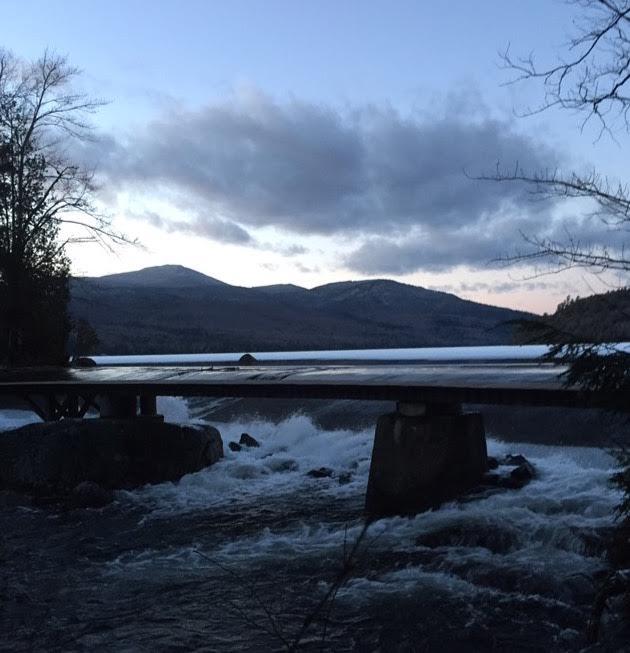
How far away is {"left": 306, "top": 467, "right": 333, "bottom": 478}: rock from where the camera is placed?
16.0 meters

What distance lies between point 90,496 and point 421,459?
6373mm

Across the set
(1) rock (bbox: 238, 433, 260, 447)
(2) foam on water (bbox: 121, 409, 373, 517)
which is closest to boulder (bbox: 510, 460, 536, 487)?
(2) foam on water (bbox: 121, 409, 373, 517)

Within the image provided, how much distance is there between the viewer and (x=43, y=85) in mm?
29750

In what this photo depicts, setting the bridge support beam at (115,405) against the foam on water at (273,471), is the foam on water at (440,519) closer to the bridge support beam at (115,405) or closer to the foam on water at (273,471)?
the foam on water at (273,471)

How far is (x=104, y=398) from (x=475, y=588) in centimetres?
1162

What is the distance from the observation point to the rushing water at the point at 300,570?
7164 millimetres

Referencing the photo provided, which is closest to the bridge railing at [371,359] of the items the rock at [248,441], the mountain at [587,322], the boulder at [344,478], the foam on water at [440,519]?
the mountain at [587,322]

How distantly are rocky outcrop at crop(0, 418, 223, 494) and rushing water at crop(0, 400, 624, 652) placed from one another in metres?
1.05

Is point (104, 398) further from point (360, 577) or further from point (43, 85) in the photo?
point (43, 85)

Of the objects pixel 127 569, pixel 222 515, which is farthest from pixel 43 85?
pixel 127 569

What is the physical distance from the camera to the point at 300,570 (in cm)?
936

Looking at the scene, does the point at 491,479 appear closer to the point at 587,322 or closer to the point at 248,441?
the point at 587,322

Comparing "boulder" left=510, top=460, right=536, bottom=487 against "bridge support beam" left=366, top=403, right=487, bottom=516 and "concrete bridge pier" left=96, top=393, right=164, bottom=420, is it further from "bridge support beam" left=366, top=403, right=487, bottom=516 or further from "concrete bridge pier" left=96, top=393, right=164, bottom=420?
"concrete bridge pier" left=96, top=393, right=164, bottom=420

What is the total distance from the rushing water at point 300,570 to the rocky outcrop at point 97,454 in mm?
1051
